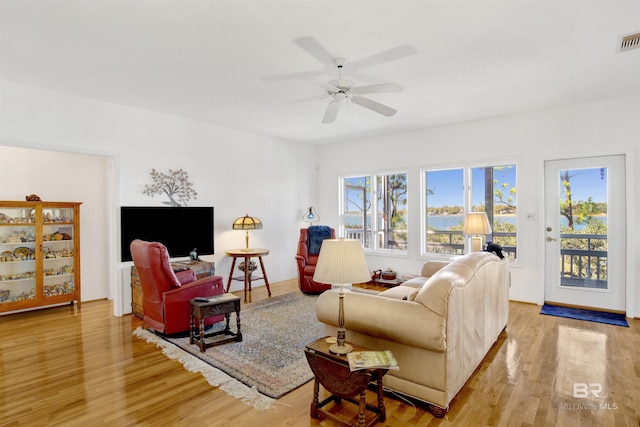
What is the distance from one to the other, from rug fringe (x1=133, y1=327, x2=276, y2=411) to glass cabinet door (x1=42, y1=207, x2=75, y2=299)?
7.01 feet

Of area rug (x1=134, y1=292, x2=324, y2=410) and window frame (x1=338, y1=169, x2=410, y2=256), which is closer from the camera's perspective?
area rug (x1=134, y1=292, x2=324, y2=410)

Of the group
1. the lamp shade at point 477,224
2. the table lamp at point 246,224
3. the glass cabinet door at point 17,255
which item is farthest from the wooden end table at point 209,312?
the lamp shade at point 477,224

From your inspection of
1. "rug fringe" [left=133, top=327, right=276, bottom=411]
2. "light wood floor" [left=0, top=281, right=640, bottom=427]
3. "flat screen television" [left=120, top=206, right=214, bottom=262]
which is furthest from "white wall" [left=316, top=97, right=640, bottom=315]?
"rug fringe" [left=133, top=327, right=276, bottom=411]

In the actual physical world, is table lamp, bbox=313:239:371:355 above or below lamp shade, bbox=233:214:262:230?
below

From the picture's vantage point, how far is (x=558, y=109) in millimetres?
4664

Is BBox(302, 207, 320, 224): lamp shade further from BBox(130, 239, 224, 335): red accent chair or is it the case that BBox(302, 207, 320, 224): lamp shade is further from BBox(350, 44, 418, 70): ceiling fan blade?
BBox(350, 44, 418, 70): ceiling fan blade

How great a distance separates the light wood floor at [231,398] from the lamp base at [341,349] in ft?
1.62

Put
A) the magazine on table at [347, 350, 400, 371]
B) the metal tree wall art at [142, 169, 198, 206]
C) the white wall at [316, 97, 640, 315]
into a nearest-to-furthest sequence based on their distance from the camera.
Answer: the magazine on table at [347, 350, 400, 371], the white wall at [316, 97, 640, 315], the metal tree wall art at [142, 169, 198, 206]

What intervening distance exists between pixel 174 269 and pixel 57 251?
203cm

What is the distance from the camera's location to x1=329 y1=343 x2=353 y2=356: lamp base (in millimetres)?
2082

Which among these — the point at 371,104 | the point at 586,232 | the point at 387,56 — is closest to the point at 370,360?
the point at 371,104

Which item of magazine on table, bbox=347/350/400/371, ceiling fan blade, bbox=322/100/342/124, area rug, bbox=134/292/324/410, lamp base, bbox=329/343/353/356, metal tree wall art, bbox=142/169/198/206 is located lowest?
area rug, bbox=134/292/324/410

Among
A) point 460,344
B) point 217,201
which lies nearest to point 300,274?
point 217,201

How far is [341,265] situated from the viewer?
2107 mm
